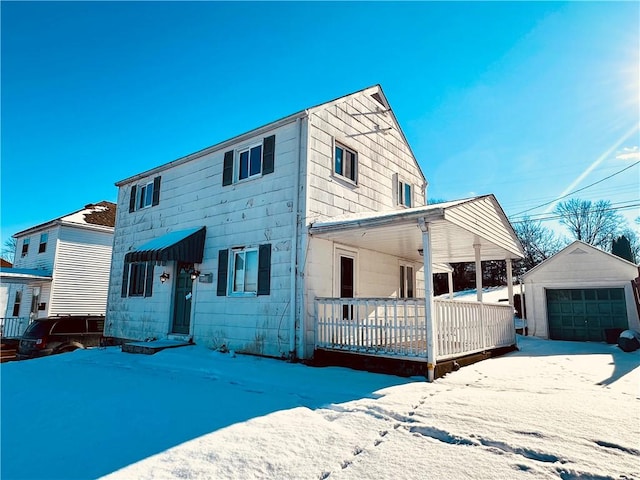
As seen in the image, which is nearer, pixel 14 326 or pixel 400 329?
pixel 400 329

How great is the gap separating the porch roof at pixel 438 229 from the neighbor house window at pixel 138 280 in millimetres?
6846

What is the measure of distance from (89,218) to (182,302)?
1451 centimetres

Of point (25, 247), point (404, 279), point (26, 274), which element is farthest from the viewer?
point (25, 247)

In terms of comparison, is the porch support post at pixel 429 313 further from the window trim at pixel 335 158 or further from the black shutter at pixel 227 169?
the black shutter at pixel 227 169

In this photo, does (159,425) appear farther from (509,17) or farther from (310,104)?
(509,17)

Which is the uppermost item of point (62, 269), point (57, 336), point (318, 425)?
point (62, 269)

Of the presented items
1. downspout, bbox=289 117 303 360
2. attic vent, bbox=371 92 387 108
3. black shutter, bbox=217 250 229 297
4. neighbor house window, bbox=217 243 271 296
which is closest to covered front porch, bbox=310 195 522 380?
downspout, bbox=289 117 303 360

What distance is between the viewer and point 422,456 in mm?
3361

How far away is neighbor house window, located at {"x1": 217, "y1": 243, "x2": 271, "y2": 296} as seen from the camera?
900cm

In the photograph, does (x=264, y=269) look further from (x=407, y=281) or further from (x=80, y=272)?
(x=80, y=272)

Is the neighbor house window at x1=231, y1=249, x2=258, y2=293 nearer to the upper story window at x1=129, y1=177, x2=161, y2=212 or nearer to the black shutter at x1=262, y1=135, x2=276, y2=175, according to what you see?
the black shutter at x1=262, y1=135, x2=276, y2=175

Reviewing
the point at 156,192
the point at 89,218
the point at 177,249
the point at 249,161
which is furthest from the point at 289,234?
the point at 89,218

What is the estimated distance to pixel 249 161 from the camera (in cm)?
1021

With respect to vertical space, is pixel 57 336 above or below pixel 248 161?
below
